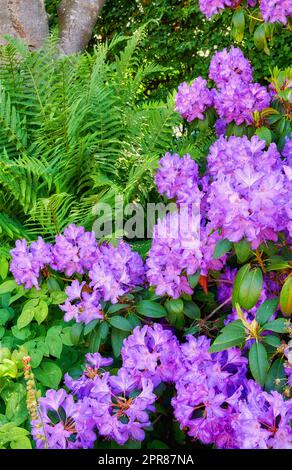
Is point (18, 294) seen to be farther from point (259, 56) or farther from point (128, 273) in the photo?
point (259, 56)

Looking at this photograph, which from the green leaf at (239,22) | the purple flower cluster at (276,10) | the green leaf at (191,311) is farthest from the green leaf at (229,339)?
the green leaf at (239,22)

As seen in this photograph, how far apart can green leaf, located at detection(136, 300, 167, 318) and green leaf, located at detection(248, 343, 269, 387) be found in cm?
36

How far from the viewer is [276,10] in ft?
6.25

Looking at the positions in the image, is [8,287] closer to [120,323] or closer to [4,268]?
[4,268]

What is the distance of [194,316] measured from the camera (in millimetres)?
1648

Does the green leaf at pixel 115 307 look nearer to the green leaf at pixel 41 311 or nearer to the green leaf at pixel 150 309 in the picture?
the green leaf at pixel 150 309

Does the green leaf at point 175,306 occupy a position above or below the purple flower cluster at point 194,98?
below

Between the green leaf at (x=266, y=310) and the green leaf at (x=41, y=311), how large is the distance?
29.1 inches

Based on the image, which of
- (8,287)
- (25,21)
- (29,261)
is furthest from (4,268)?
(25,21)

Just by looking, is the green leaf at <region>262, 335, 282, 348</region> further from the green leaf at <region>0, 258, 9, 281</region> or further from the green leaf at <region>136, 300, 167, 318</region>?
the green leaf at <region>0, 258, 9, 281</region>

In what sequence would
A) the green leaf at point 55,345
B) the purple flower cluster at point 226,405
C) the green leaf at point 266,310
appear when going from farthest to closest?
the green leaf at point 55,345, the green leaf at point 266,310, the purple flower cluster at point 226,405

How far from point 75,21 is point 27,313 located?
2355mm

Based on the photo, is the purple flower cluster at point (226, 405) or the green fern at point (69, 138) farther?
the green fern at point (69, 138)

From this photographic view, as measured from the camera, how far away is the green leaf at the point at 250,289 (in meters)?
1.36
